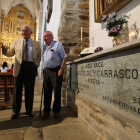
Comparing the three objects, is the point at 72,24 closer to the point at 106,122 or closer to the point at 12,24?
the point at 106,122

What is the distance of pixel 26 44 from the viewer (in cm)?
220

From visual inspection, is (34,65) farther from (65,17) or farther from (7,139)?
(65,17)

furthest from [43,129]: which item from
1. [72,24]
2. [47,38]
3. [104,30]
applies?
[72,24]

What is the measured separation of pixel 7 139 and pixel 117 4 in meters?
2.35

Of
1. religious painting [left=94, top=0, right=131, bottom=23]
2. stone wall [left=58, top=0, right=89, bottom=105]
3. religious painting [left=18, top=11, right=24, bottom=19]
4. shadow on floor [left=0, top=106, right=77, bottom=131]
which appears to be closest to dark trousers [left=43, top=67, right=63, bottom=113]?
shadow on floor [left=0, top=106, right=77, bottom=131]

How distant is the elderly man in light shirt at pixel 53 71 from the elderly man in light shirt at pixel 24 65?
0.23 m

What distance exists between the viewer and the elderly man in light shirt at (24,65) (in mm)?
2098

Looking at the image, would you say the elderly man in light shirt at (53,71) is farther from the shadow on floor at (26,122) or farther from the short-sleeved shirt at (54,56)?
the shadow on floor at (26,122)

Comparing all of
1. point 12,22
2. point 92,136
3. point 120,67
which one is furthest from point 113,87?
point 12,22

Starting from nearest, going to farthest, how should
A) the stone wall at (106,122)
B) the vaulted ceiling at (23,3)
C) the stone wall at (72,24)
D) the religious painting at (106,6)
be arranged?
1. the stone wall at (106,122)
2. the religious painting at (106,6)
3. the stone wall at (72,24)
4. the vaulted ceiling at (23,3)

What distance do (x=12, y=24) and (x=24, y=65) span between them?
16.3m

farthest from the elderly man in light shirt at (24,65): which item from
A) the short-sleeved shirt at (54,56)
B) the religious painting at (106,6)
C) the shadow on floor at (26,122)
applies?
the religious painting at (106,6)

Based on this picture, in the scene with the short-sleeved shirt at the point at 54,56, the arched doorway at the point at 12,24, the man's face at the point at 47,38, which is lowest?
the short-sleeved shirt at the point at 54,56

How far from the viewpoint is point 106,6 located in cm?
227
